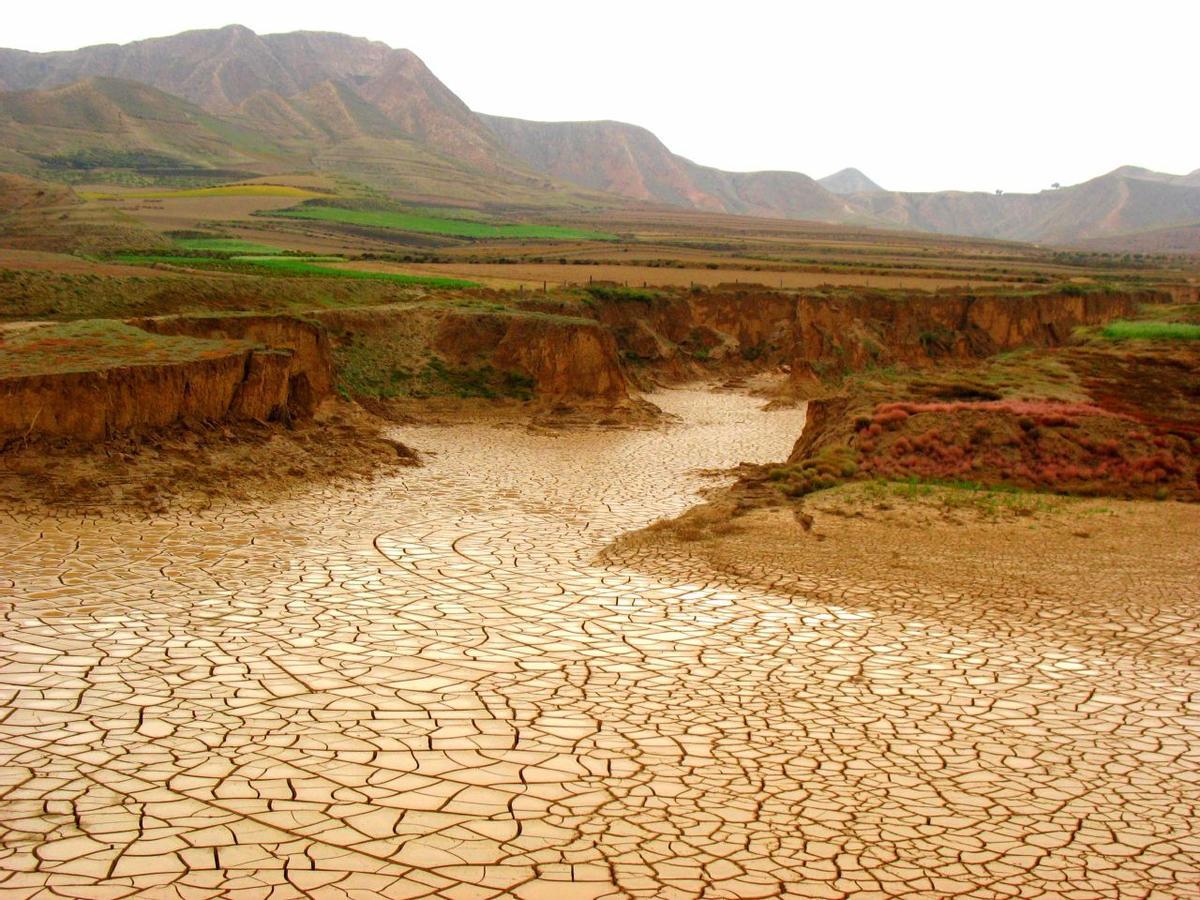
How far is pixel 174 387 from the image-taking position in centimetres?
1556

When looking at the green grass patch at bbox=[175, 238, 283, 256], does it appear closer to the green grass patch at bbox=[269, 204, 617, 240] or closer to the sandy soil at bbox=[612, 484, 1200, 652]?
the green grass patch at bbox=[269, 204, 617, 240]

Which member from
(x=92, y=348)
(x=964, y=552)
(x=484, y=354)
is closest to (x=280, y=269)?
(x=484, y=354)

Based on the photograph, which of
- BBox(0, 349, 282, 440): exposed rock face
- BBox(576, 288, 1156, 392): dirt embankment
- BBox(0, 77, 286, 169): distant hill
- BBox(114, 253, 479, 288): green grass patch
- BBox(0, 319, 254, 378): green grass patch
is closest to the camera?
BBox(0, 349, 282, 440): exposed rock face

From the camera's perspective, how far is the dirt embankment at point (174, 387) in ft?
44.7

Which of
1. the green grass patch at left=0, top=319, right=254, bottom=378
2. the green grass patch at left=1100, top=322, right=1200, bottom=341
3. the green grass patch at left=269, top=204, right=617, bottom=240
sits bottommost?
the green grass patch at left=0, top=319, right=254, bottom=378

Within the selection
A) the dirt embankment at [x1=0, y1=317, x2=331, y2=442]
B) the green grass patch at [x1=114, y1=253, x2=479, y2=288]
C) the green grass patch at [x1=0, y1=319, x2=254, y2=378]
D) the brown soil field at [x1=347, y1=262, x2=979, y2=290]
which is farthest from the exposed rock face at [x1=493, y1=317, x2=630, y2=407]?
the brown soil field at [x1=347, y1=262, x2=979, y2=290]

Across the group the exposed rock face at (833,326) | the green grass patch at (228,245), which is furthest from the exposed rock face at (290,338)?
the green grass patch at (228,245)

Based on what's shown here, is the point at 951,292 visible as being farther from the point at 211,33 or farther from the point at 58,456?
the point at 211,33

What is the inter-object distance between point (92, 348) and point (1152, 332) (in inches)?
952

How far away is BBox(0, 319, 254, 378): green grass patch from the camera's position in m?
14.3

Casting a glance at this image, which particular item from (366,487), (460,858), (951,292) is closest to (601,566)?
(366,487)

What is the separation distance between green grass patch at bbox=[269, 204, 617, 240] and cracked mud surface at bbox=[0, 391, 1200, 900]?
68.4 m

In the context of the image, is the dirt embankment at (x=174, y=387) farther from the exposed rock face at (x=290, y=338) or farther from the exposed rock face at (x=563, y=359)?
the exposed rock face at (x=563, y=359)

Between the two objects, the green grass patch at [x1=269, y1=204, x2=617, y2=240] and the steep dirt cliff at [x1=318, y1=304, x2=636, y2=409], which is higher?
the green grass patch at [x1=269, y1=204, x2=617, y2=240]
